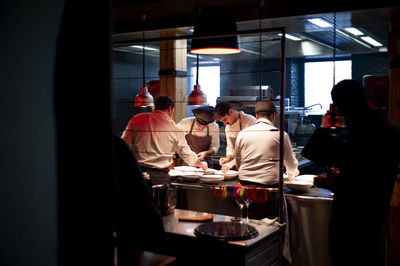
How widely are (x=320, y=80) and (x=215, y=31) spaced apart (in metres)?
7.55

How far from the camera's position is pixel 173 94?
552cm

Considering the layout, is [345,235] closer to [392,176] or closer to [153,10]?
[392,176]

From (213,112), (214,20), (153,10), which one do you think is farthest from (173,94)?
(214,20)

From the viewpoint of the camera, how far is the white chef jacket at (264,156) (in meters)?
4.30

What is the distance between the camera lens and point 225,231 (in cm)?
280

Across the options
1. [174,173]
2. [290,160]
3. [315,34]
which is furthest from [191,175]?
[315,34]

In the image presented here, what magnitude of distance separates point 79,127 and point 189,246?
6.30 ft

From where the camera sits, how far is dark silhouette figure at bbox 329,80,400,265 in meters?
2.75

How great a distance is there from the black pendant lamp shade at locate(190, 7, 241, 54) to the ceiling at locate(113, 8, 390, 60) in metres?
0.62

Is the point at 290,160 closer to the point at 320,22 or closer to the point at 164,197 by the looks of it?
the point at 164,197

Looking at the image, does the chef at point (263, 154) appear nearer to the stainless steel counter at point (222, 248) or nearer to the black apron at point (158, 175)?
the black apron at point (158, 175)

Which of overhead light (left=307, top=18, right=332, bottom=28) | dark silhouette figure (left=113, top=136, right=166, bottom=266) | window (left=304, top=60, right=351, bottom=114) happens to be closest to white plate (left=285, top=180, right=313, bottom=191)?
overhead light (left=307, top=18, right=332, bottom=28)

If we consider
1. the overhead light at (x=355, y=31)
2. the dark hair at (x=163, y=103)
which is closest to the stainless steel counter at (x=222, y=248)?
the dark hair at (x=163, y=103)

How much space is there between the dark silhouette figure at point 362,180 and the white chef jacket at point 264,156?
1443mm
